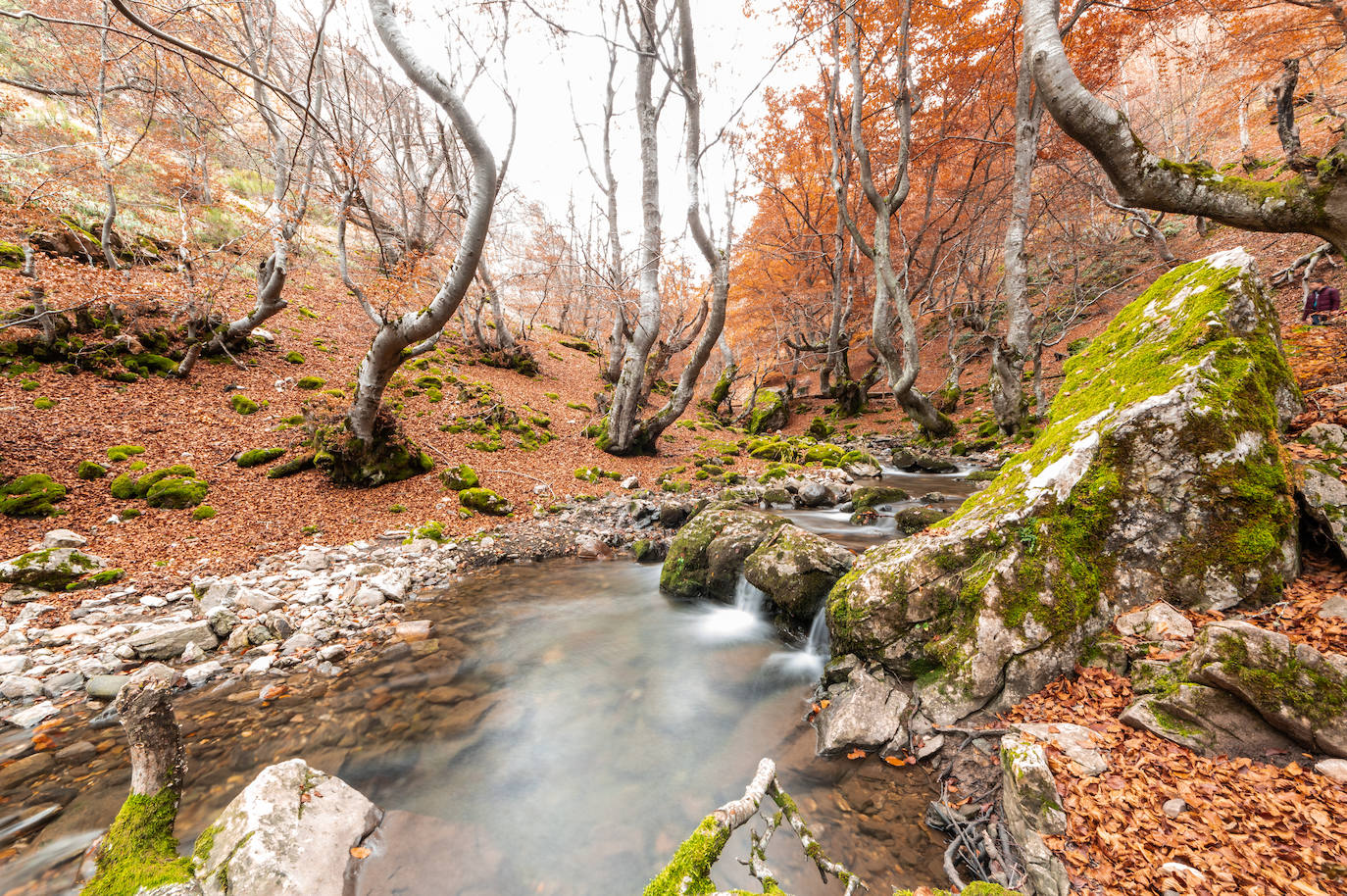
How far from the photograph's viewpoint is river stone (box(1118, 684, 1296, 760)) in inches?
87.6

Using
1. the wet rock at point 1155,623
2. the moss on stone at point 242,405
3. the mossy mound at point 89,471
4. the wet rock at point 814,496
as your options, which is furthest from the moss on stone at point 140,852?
the moss on stone at point 242,405

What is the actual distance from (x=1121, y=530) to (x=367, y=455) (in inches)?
388

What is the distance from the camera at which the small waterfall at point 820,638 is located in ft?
15.5

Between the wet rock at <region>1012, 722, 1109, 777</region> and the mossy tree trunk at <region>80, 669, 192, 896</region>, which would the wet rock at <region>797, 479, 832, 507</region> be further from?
the mossy tree trunk at <region>80, 669, 192, 896</region>

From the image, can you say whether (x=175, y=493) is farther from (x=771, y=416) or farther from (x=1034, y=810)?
(x=771, y=416)

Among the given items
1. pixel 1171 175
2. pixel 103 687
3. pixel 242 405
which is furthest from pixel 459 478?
pixel 1171 175

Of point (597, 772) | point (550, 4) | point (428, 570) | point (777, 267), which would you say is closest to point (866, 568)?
point (597, 772)

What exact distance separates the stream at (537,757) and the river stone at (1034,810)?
544mm

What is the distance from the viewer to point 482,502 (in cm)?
813

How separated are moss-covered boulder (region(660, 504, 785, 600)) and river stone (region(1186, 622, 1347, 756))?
3889 millimetres

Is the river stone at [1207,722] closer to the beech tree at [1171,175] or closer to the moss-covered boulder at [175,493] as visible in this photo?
the beech tree at [1171,175]

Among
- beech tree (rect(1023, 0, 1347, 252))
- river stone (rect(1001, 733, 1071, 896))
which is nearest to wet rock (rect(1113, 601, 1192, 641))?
river stone (rect(1001, 733, 1071, 896))

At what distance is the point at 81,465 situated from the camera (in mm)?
6246

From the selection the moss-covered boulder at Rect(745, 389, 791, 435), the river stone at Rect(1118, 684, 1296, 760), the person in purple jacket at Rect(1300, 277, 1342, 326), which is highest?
the person in purple jacket at Rect(1300, 277, 1342, 326)
